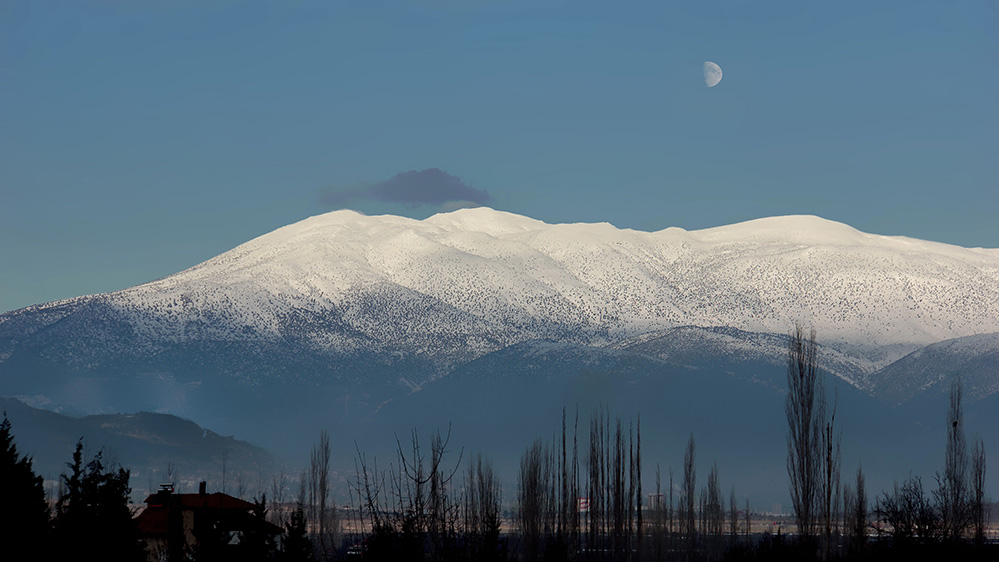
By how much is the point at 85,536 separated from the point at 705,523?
77.1m

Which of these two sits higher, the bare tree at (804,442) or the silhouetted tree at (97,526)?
the bare tree at (804,442)

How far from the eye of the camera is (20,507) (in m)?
36.8

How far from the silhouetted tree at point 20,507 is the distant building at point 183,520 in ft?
15.3

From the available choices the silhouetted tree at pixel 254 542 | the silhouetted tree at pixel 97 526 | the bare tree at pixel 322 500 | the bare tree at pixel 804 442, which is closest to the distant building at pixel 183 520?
the silhouetted tree at pixel 254 542

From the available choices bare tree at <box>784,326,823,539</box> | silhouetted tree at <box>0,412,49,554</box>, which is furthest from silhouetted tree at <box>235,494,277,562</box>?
bare tree at <box>784,326,823,539</box>

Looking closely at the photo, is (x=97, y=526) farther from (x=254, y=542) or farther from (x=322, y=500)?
(x=322, y=500)

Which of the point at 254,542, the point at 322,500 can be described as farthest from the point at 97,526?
the point at 322,500

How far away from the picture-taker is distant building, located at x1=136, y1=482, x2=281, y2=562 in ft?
134

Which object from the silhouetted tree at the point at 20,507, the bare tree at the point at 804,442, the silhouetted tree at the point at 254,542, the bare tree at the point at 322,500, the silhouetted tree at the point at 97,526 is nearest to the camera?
the silhouetted tree at the point at 254,542

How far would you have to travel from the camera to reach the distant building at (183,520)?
40856 millimetres

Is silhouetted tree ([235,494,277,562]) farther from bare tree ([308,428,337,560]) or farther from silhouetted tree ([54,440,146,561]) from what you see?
bare tree ([308,428,337,560])

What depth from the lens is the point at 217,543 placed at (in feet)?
115

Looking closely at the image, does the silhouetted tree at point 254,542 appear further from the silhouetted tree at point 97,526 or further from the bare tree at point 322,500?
the bare tree at point 322,500

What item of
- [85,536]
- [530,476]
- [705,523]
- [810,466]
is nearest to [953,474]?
[810,466]
